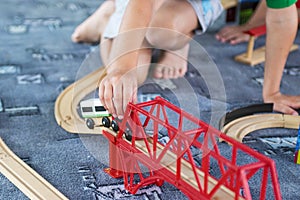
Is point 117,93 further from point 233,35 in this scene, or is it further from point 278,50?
point 233,35

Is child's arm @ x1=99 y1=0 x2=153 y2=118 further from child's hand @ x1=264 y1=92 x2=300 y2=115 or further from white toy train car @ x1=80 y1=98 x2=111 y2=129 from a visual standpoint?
child's hand @ x1=264 y1=92 x2=300 y2=115

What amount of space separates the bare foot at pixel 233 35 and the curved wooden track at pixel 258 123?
0.54 m

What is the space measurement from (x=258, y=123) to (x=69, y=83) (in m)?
0.52

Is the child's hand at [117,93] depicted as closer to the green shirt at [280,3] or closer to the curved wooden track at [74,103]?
the curved wooden track at [74,103]

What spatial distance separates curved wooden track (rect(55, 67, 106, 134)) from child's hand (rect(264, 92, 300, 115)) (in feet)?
1.35

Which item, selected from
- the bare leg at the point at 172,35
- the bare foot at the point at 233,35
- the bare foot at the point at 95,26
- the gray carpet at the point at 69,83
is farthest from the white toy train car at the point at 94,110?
the bare foot at the point at 233,35

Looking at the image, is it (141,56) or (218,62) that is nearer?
(141,56)

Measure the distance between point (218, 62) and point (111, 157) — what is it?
2.20 feet

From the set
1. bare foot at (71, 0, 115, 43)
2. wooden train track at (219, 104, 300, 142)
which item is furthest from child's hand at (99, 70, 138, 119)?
bare foot at (71, 0, 115, 43)

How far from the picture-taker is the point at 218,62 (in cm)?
145

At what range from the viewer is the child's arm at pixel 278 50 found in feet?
3.59

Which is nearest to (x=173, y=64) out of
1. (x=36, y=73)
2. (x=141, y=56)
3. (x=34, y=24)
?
(x=141, y=56)

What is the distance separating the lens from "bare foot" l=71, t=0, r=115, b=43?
4.90 feet

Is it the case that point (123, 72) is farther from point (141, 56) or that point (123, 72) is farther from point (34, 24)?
point (34, 24)
